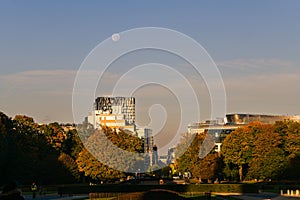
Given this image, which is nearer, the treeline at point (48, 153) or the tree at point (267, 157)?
the treeline at point (48, 153)

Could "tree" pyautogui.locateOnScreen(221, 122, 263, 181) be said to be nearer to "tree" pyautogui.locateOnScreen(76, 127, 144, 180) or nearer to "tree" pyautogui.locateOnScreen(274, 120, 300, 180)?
"tree" pyautogui.locateOnScreen(274, 120, 300, 180)

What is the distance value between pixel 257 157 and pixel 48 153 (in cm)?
3366

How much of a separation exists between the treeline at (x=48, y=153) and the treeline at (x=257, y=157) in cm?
1473

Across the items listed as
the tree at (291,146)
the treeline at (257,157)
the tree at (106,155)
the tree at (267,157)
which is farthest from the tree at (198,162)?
the tree at (291,146)

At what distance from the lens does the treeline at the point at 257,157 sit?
100875 mm

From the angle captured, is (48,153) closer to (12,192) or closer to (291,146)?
(291,146)

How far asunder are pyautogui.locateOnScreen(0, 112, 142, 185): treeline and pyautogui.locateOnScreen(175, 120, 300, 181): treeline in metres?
14.7

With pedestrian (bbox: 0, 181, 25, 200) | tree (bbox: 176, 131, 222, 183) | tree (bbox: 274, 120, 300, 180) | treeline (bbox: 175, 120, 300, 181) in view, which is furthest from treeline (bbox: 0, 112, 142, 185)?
pedestrian (bbox: 0, 181, 25, 200)

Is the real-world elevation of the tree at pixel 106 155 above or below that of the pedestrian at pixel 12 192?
above

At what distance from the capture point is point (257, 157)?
107m

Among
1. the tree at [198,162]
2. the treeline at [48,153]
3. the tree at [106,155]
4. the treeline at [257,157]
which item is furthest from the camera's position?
the tree at [198,162]

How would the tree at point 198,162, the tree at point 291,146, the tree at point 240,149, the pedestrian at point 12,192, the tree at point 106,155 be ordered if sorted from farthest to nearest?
the tree at point 198,162
the tree at point 240,149
the tree at point 106,155
the tree at point 291,146
the pedestrian at point 12,192

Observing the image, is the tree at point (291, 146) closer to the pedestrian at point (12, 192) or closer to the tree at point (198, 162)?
the tree at point (198, 162)

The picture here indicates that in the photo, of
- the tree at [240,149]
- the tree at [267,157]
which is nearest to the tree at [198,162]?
the tree at [240,149]
